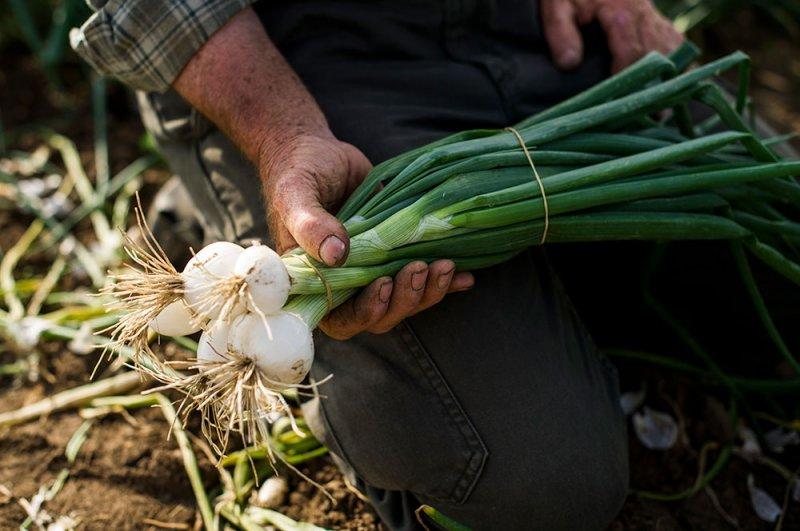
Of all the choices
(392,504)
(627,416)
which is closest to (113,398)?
(392,504)

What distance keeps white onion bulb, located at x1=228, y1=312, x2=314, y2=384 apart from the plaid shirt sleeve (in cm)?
60

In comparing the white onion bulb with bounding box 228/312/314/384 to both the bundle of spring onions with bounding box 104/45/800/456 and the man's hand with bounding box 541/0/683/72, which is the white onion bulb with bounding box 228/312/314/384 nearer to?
the bundle of spring onions with bounding box 104/45/800/456

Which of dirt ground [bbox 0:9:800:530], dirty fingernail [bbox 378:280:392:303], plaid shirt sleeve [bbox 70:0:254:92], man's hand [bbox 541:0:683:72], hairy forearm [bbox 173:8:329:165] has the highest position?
plaid shirt sleeve [bbox 70:0:254:92]

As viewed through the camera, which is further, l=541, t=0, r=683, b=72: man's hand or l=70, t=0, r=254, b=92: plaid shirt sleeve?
l=541, t=0, r=683, b=72: man's hand

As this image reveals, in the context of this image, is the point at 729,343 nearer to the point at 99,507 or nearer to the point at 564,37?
the point at 564,37

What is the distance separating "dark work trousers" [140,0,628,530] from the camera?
1268mm

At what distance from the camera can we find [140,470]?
1436 mm

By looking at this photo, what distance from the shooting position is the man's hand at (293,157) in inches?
42.1

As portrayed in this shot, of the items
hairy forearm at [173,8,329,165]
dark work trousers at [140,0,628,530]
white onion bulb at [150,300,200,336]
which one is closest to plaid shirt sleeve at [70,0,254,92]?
hairy forearm at [173,8,329,165]

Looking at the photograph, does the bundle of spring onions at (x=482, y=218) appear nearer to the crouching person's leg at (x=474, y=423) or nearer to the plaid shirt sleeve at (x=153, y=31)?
the crouching person's leg at (x=474, y=423)

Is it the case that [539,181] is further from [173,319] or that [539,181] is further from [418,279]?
[173,319]

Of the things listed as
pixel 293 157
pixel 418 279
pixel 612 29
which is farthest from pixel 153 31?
pixel 612 29

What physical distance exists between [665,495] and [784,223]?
54 centimetres

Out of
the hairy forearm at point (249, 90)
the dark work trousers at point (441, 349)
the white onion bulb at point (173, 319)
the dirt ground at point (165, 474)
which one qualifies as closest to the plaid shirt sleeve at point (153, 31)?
the hairy forearm at point (249, 90)
